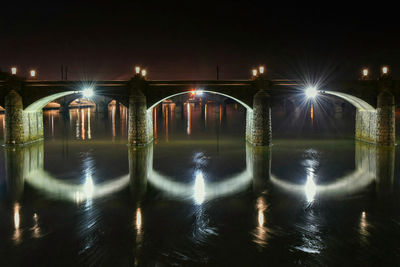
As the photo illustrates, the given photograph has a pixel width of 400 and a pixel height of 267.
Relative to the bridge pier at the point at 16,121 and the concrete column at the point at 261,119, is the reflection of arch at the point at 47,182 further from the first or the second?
the concrete column at the point at 261,119

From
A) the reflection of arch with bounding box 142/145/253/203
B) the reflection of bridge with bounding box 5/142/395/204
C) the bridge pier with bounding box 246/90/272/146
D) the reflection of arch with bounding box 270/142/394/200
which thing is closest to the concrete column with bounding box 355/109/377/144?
the reflection of arch with bounding box 270/142/394/200

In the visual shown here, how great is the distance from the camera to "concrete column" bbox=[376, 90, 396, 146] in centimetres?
2925

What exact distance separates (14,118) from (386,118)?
30.0 meters

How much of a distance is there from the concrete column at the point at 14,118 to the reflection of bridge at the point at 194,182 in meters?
3.76

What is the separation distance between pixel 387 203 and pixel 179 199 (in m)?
9.22

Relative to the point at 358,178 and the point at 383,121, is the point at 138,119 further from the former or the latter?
the point at 383,121

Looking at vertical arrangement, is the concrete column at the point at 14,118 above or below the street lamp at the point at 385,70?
below

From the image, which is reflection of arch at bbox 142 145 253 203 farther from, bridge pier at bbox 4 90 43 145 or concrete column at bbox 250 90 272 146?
bridge pier at bbox 4 90 43 145

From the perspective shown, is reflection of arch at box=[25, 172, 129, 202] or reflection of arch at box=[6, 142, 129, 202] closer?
reflection of arch at box=[25, 172, 129, 202]

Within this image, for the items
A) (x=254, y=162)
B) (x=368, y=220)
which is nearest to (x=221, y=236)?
(x=368, y=220)

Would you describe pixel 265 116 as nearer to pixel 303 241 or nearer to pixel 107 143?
pixel 107 143

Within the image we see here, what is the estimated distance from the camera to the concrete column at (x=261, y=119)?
29828 millimetres

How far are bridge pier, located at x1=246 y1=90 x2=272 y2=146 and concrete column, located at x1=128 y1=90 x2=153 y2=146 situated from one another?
29.7 ft

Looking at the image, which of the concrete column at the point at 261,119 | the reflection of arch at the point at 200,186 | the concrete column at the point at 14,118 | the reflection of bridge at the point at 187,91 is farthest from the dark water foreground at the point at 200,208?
the reflection of bridge at the point at 187,91
